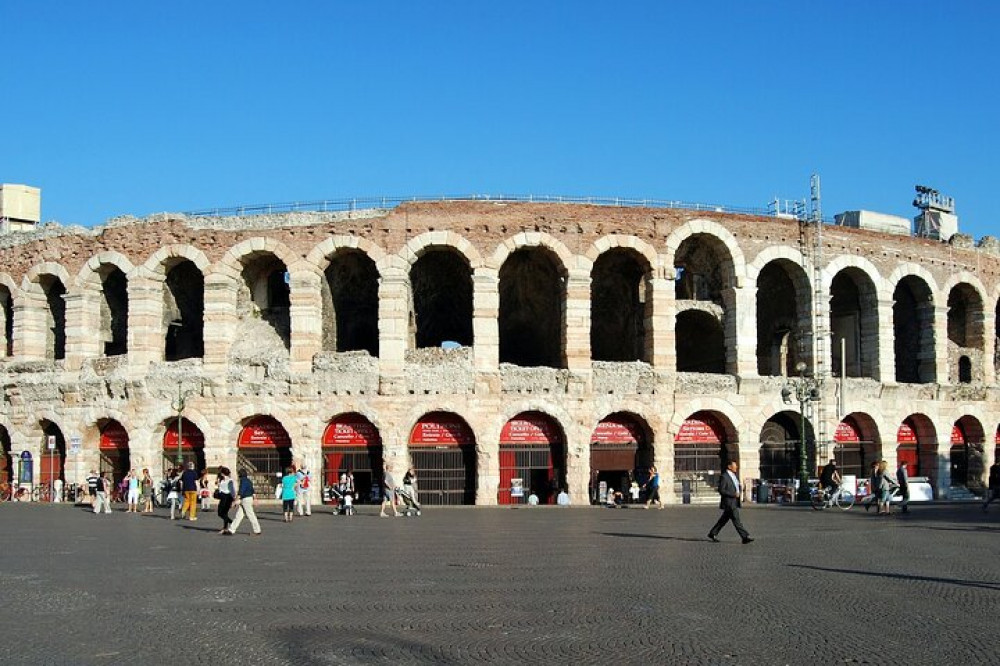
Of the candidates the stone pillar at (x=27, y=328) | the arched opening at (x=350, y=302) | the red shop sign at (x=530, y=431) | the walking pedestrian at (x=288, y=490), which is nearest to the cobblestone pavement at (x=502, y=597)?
the walking pedestrian at (x=288, y=490)

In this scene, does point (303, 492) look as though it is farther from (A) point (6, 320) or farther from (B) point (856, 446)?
(B) point (856, 446)

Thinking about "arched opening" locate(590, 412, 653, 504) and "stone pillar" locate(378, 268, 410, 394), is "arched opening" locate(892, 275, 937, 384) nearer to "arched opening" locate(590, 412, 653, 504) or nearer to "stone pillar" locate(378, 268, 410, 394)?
"arched opening" locate(590, 412, 653, 504)

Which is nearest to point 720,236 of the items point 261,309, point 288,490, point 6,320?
point 261,309

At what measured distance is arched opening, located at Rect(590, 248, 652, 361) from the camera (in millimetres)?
36619

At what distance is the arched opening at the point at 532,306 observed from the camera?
3594 cm

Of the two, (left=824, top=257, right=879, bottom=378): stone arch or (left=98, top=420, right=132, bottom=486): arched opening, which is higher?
(left=824, top=257, right=879, bottom=378): stone arch

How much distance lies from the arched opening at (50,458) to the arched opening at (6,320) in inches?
150

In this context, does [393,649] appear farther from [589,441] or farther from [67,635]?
[589,441]

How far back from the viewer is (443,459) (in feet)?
106

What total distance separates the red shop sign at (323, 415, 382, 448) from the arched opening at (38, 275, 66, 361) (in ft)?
37.9

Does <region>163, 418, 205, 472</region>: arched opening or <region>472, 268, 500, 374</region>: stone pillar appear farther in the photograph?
<region>163, 418, 205, 472</region>: arched opening

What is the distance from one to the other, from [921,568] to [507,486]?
62.4ft

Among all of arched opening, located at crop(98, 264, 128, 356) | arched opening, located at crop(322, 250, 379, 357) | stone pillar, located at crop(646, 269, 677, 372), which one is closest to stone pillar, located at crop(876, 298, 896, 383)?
stone pillar, located at crop(646, 269, 677, 372)

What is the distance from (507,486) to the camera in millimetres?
32125
